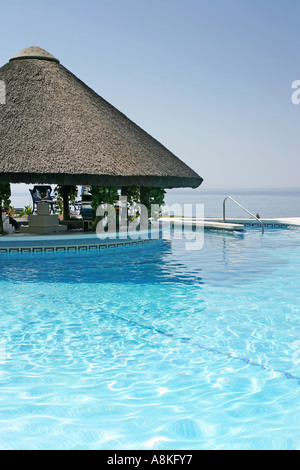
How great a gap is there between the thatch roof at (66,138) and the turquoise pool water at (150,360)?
3.64 metres

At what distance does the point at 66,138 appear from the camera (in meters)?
12.9

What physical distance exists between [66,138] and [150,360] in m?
9.12

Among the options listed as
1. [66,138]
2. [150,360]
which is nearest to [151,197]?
[66,138]

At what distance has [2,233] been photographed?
1291 cm

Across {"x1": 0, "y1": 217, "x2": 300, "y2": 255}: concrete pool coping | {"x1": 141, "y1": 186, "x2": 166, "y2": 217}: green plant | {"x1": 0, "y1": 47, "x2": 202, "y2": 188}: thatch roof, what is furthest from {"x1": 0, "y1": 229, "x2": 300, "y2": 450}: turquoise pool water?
{"x1": 141, "y1": 186, "x2": 166, "y2": 217}: green plant

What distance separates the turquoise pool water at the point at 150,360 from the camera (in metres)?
3.62

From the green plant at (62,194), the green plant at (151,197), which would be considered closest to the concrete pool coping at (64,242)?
the green plant at (151,197)

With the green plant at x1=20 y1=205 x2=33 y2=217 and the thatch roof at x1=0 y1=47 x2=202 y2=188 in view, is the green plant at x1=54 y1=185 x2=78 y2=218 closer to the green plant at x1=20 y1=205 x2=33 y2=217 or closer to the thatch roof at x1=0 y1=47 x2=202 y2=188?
the green plant at x1=20 y1=205 x2=33 y2=217

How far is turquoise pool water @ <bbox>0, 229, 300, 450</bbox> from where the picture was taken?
11.9 feet

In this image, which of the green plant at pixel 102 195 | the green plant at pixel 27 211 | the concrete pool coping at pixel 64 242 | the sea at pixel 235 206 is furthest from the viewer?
the sea at pixel 235 206

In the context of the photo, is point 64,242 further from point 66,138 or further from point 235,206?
point 235,206

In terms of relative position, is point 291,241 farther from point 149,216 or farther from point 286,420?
point 286,420

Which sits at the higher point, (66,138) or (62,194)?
(66,138)

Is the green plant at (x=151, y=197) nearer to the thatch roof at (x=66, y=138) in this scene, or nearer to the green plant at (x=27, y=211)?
the thatch roof at (x=66, y=138)
